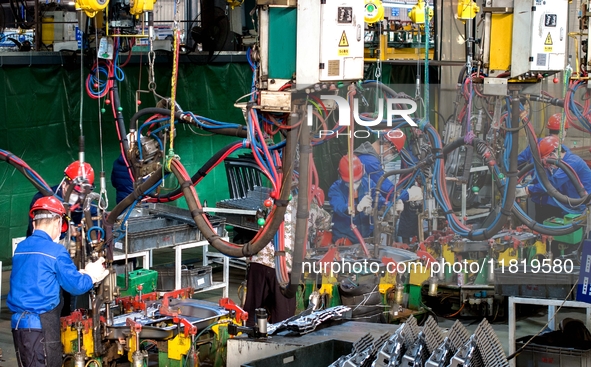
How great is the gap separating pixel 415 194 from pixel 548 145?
144 cm

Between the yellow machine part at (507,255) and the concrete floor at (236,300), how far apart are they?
56 centimetres

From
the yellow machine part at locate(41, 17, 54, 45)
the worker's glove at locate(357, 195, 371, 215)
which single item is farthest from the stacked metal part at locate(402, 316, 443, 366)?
the yellow machine part at locate(41, 17, 54, 45)

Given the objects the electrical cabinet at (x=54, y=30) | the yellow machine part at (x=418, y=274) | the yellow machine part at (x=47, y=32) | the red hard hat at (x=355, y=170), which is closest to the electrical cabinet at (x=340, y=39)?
the yellow machine part at (x=418, y=274)

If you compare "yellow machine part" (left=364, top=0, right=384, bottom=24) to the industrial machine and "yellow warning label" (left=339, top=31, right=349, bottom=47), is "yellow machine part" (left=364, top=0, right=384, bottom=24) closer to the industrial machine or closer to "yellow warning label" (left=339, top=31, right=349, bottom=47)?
the industrial machine

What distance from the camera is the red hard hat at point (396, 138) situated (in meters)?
9.62

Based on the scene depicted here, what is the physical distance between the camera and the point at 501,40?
6781 mm

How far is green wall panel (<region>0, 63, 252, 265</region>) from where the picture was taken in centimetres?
966

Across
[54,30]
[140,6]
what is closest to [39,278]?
[140,6]

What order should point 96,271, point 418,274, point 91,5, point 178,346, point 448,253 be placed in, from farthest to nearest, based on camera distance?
point 448,253 < point 418,274 < point 91,5 < point 178,346 < point 96,271

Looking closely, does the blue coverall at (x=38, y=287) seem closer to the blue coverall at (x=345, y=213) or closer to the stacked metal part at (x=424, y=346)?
the stacked metal part at (x=424, y=346)

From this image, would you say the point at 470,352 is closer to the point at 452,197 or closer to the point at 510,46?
the point at 510,46

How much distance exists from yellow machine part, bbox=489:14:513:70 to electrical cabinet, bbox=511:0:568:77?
0.05 m

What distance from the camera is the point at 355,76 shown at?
4.88 meters

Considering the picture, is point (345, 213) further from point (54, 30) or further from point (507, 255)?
point (54, 30)
